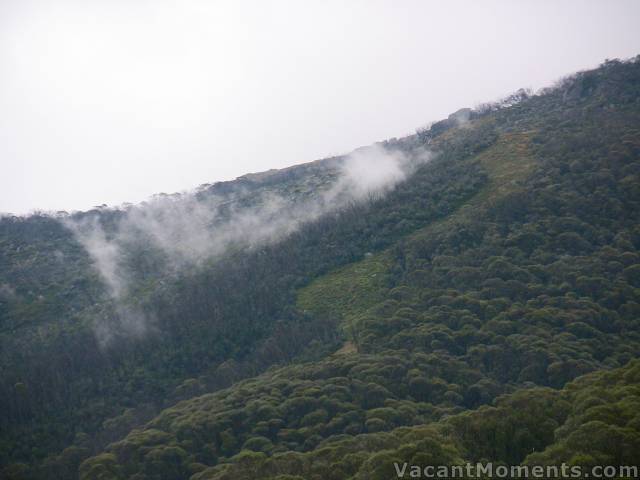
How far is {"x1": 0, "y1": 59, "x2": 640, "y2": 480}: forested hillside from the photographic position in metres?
46.4

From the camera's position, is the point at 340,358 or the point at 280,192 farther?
the point at 280,192

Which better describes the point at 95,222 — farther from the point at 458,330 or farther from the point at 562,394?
the point at 562,394

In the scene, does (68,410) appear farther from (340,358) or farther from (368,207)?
(368,207)

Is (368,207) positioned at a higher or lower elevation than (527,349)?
higher

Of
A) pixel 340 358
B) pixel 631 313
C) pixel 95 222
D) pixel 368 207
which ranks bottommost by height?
pixel 631 313

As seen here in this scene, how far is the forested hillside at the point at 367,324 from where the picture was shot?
4641 cm

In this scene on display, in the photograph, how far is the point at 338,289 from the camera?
300 feet

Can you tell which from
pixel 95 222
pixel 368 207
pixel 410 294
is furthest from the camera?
pixel 95 222

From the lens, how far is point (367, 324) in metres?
75.1

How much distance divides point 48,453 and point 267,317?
108ft

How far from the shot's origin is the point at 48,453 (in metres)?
68.2

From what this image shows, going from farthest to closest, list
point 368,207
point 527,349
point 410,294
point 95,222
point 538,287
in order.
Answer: point 95,222, point 368,207, point 410,294, point 538,287, point 527,349

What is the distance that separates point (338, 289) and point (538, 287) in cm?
2736

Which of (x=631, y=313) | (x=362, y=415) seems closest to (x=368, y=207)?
(x=631, y=313)
